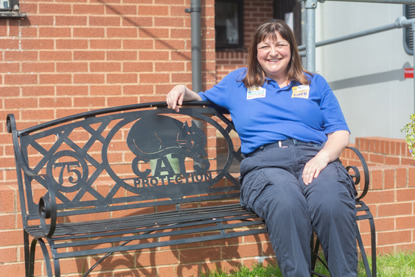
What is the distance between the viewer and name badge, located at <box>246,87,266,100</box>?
3.22 meters

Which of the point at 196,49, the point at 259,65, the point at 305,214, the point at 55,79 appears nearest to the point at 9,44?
the point at 55,79

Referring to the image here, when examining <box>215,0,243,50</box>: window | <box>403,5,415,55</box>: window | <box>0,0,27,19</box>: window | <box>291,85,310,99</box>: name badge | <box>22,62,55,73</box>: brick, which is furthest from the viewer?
<box>215,0,243,50</box>: window

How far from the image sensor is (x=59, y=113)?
4.27 m

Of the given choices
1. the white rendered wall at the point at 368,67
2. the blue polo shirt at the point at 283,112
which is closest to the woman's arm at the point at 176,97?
the blue polo shirt at the point at 283,112

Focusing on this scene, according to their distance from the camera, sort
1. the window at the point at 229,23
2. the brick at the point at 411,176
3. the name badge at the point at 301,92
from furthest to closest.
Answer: the window at the point at 229,23 < the brick at the point at 411,176 < the name badge at the point at 301,92

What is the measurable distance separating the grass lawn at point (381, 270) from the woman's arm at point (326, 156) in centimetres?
80

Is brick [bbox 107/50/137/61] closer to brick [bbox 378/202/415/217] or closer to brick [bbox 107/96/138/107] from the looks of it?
brick [bbox 107/96/138/107]

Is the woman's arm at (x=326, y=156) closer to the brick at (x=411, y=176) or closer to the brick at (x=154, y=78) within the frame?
the brick at (x=411, y=176)

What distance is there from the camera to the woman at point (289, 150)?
278 cm

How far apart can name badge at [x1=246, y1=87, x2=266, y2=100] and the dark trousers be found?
39cm

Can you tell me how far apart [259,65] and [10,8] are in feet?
6.12

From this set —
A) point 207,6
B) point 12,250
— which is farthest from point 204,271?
point 207,6

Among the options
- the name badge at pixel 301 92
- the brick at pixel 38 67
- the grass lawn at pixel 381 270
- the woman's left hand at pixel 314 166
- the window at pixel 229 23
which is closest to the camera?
the woman's left hand at pixel 314 166

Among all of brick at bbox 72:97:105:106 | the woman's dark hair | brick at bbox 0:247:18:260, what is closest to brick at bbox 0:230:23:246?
brick at bbox 0:247:18:260
